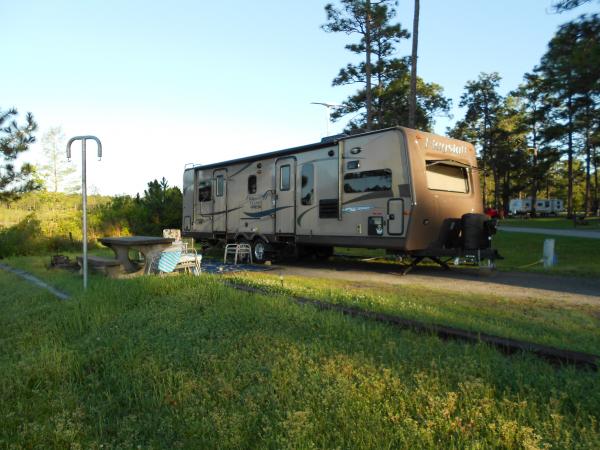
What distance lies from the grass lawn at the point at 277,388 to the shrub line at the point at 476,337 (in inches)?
7.9

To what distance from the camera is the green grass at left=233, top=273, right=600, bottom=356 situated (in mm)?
5035

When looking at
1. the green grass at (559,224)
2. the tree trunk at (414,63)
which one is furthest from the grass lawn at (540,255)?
the green grass at (559,224)

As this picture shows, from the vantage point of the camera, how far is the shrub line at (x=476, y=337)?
3.87 metres

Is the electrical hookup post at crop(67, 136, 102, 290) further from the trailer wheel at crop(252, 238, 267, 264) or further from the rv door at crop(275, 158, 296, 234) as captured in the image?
the trailer wheel at crop(252, 238, 267, 264)

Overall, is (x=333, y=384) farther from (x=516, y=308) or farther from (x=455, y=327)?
(x=516, y=308)

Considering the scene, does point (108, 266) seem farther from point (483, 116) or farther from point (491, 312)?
point (483, 116)

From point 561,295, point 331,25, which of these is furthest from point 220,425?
point 331,25

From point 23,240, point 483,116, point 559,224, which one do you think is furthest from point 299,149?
point 483,116

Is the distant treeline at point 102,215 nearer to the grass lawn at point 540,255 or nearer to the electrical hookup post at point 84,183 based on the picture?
the grass lawn at point 540,255

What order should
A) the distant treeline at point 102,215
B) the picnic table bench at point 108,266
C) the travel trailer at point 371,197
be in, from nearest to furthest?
the picnic table bench at point 108,266 → the travel trailer at point 371,197 → the distant treeline at point 102,215

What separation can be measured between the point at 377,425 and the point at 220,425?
0.97m

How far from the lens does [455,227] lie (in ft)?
36.3

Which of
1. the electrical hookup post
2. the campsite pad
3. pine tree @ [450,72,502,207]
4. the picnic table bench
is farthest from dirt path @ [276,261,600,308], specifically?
pine tree @ [450,72,502,207]

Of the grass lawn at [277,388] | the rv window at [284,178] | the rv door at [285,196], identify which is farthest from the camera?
the rv window at [284,178]
